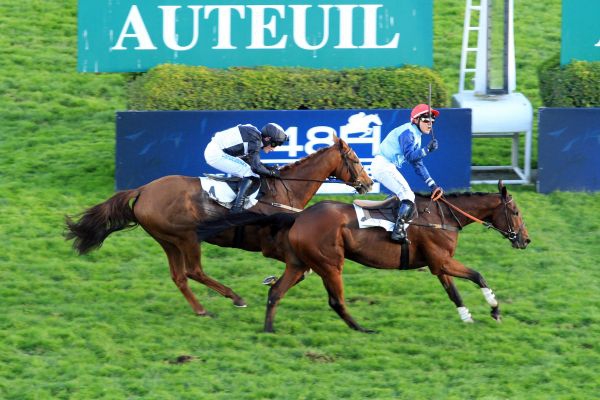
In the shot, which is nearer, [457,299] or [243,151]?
[457,299]

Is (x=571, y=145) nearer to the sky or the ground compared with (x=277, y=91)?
nearer to the ground

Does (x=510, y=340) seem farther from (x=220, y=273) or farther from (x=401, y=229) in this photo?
(x=220, y=273)

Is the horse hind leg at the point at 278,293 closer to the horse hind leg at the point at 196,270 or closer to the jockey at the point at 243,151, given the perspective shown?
the horse hind leg at the point at 196,270

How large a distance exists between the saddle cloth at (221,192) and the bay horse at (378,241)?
0.84 ft

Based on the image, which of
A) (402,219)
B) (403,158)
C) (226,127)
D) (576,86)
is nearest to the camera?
(402,219)

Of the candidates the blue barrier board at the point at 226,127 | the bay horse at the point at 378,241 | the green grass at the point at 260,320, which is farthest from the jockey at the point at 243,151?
the blue barrier board at the point at 226,127

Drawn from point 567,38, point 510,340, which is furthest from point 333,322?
point 567,38

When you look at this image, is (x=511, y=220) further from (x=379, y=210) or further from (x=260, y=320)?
(x=260, y=320)

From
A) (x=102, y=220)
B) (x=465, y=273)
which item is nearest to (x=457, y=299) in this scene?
(x=465, y=273)

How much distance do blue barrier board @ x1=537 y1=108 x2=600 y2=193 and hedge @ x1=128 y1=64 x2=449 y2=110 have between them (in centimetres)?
127

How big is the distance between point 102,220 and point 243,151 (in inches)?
58.2

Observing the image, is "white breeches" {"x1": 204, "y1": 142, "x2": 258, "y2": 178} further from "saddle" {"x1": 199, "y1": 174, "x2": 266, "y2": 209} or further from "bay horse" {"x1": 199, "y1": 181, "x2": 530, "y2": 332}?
"bay horse" {"x1": 199, "y1": 181, "x2": 530, "y2": 332}

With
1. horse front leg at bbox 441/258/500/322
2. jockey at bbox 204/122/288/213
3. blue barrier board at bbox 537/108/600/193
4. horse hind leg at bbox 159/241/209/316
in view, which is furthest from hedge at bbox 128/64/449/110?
horse front leg at bbox 441/258/500/322

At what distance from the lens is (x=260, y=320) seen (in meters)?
11.4
